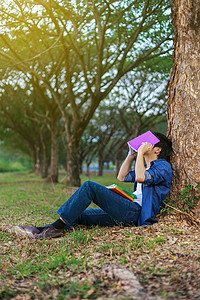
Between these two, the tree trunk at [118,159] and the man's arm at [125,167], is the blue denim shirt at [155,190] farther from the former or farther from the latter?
the tree trunk at [118,159]

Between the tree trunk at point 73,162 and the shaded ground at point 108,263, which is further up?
the tree trunk at point 73,162

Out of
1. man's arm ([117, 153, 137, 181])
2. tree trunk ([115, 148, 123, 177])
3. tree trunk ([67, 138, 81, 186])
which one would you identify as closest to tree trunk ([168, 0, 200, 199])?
man's arm ([117, 153, 137, 181])

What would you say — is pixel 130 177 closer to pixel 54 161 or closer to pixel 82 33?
pixel 82 33

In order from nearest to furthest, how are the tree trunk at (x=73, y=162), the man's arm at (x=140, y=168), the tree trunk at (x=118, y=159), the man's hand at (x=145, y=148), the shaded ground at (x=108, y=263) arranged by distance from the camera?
the shaded ground at (x=108, y=263), the man's arm at (x=140, y=168), the man's hand at (x=145, y=148), the tree trunk at (x=73, y=162), the tree trunk at (x=118, y=159)

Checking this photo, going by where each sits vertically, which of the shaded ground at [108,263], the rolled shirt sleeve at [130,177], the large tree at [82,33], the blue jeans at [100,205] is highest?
the large tree at [82,33]

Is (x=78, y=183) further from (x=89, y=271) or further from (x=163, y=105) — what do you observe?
(x=89, y=271)

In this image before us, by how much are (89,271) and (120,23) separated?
934 centimetres

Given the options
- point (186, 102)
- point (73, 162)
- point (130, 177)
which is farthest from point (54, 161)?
point (186, 102)

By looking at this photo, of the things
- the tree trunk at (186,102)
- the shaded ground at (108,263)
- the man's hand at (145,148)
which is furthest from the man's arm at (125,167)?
the shaded ground at (108,263)

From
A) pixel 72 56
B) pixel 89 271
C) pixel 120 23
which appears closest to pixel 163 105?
pixel 72 56

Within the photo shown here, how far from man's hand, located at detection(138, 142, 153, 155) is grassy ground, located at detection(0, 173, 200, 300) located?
38.9 inches

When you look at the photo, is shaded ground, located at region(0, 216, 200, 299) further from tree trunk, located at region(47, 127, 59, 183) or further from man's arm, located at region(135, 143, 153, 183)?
tree trunk, located at region(47, 127, 59, 183)

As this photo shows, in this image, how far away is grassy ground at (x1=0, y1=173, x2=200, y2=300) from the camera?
107 inches

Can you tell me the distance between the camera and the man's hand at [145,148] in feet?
13.9
